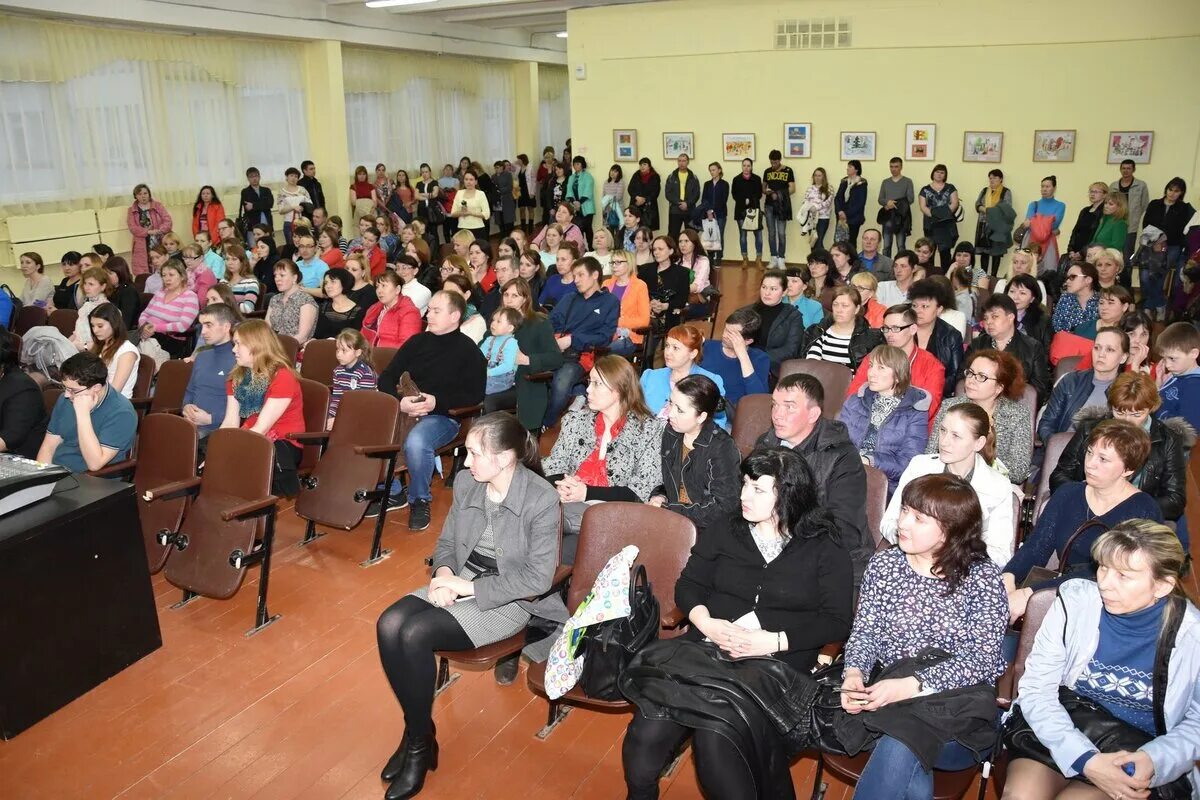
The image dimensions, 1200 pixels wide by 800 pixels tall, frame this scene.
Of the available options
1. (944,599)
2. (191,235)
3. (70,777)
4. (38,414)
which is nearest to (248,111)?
(191,235)

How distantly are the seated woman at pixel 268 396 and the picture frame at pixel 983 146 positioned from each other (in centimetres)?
971

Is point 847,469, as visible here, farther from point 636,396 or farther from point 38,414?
point 38,414

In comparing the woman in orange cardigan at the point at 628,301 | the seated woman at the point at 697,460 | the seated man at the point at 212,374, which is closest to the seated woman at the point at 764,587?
the seated woman at the point at 697,460

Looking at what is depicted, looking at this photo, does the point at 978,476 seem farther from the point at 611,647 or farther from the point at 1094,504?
the point at 611,647

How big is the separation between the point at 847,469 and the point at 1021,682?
1002 millimetres

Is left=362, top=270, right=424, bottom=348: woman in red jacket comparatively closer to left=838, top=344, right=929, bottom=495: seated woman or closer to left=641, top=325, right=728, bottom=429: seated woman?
left=641, top=325, right=728, bottom=429: seated woman

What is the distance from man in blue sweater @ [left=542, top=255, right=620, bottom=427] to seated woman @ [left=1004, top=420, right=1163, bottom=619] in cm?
354

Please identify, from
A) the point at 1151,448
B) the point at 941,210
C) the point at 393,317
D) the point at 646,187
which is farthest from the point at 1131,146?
the point at 393,317

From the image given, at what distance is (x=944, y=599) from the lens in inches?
105

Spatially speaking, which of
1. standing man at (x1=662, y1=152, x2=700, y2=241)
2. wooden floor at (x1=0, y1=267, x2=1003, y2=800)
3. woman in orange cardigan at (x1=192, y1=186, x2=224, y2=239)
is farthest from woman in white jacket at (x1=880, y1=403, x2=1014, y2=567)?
woman in orange cardigan at (x1=192, y1=186, x2=224, y2=239)

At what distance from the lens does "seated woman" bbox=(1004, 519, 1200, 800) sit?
2.37 meters

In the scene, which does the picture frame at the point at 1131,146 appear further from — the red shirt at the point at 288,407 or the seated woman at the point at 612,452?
the red shirt at the point at 288,407

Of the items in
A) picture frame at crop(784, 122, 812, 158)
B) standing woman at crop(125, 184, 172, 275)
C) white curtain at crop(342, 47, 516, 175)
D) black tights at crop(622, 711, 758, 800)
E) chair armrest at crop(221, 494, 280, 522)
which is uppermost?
white curtain at crop(342, 47, 516, 175)

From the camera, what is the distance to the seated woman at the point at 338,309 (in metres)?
6.74
